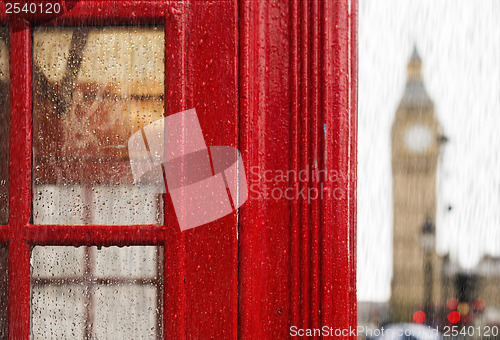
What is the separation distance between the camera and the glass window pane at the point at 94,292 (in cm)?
73

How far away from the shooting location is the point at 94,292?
2.43ft

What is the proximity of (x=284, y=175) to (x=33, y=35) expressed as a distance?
0.56 metres

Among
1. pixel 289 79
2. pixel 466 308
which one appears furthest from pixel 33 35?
pixel 466 308

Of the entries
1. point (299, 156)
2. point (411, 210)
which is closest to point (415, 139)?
point (411, 210)

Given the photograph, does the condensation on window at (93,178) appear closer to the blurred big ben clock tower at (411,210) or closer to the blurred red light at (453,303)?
the blurred big ben clock tower at (411,210)

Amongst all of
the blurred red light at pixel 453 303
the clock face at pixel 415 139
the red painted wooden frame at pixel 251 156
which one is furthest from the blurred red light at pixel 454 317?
the clock face at pixel 415 139

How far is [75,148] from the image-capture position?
0.74m

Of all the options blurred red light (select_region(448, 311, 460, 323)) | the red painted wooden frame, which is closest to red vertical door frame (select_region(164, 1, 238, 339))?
the red painted wooden frame

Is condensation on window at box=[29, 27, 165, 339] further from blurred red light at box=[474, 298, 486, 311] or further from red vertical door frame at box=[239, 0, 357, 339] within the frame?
blurred red light at box=[474, 298, 486, 311]

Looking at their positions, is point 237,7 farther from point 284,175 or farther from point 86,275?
point 86,275

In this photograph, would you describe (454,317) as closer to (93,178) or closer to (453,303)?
(453,303)

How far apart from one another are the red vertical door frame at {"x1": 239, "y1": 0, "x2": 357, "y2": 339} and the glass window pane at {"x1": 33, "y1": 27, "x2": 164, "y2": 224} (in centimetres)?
19

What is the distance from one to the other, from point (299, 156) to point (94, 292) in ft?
1.57

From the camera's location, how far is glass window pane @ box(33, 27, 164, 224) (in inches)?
29.0
